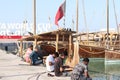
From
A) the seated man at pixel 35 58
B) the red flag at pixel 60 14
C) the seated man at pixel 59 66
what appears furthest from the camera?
the red flag at pixel 60 14

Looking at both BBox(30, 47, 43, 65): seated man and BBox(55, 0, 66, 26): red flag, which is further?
BBox(55, 0, 66, 26): red flag

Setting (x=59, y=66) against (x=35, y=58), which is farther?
(x=35, y=58)

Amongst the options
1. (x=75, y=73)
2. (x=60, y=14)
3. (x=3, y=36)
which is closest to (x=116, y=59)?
(x=60, y=14)

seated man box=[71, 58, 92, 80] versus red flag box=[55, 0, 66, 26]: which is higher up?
red flag box=[55, 0, 66, 26]

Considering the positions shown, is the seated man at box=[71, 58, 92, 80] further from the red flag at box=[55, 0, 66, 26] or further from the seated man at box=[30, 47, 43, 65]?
the red flag at box=[55, 0, 66, 26]

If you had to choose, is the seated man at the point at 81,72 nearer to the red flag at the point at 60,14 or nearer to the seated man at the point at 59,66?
the seated man at the point at 59,66

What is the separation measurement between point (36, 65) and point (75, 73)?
32.9ft

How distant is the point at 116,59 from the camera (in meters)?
37.6

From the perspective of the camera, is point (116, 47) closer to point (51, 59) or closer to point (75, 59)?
point (75, 59)

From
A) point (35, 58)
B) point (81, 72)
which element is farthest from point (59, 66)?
point (35, 58)

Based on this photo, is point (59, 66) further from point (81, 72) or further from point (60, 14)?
point (60, 14)

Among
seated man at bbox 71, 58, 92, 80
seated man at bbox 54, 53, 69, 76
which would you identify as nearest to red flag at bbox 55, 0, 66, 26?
seated man at bbox 54, 53, 69, 76

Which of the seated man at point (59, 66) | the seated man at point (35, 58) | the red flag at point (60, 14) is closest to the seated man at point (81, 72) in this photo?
the seated man at point (59, 66)

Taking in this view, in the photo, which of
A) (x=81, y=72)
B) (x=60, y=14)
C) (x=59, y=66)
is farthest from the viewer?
(x=60, y=14)
